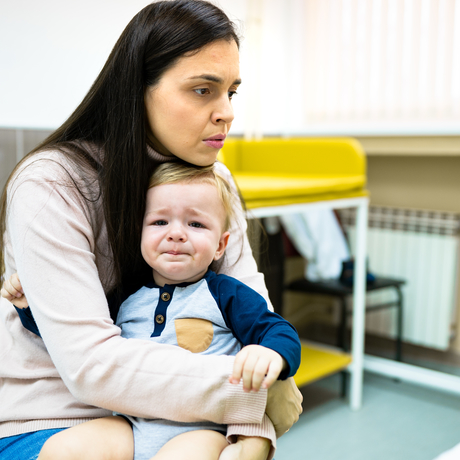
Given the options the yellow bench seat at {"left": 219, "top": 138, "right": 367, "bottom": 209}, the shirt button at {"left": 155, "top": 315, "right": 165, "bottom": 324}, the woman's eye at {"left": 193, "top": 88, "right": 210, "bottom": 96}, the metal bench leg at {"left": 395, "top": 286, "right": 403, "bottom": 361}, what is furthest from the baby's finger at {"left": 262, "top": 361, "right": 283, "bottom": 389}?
the metal bench leg at {"left": 395, "top": 286, "right": 403, "bottom": 361}

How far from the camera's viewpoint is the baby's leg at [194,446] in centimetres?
72

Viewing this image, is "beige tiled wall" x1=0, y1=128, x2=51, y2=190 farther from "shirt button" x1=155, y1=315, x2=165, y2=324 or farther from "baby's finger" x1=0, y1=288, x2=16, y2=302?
"shirt button" x1=155, y1=315, x2=165, y2=324

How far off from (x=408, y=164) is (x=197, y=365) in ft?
7.59

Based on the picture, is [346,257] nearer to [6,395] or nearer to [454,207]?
[454,207]

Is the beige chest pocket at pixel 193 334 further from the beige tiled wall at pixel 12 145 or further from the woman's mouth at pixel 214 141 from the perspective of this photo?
the beige tiled wall at pixel 12 145

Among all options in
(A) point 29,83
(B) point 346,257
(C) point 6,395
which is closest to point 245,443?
(C) point 6,395

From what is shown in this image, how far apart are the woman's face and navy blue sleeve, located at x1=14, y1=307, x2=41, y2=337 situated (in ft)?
1.16

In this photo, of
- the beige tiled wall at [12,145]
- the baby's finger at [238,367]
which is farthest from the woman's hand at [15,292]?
the beige tiled wall at [12,145]

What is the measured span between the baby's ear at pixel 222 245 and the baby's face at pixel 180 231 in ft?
0.12

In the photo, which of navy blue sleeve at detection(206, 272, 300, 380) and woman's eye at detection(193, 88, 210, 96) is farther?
woman's eye at detection(193, 88, 210, 96)

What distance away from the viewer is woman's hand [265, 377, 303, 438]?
2.64 ft

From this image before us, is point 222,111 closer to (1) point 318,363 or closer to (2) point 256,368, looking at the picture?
(2) point 256,368

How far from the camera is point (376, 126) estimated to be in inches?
110

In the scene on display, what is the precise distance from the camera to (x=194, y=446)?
2.41ft
